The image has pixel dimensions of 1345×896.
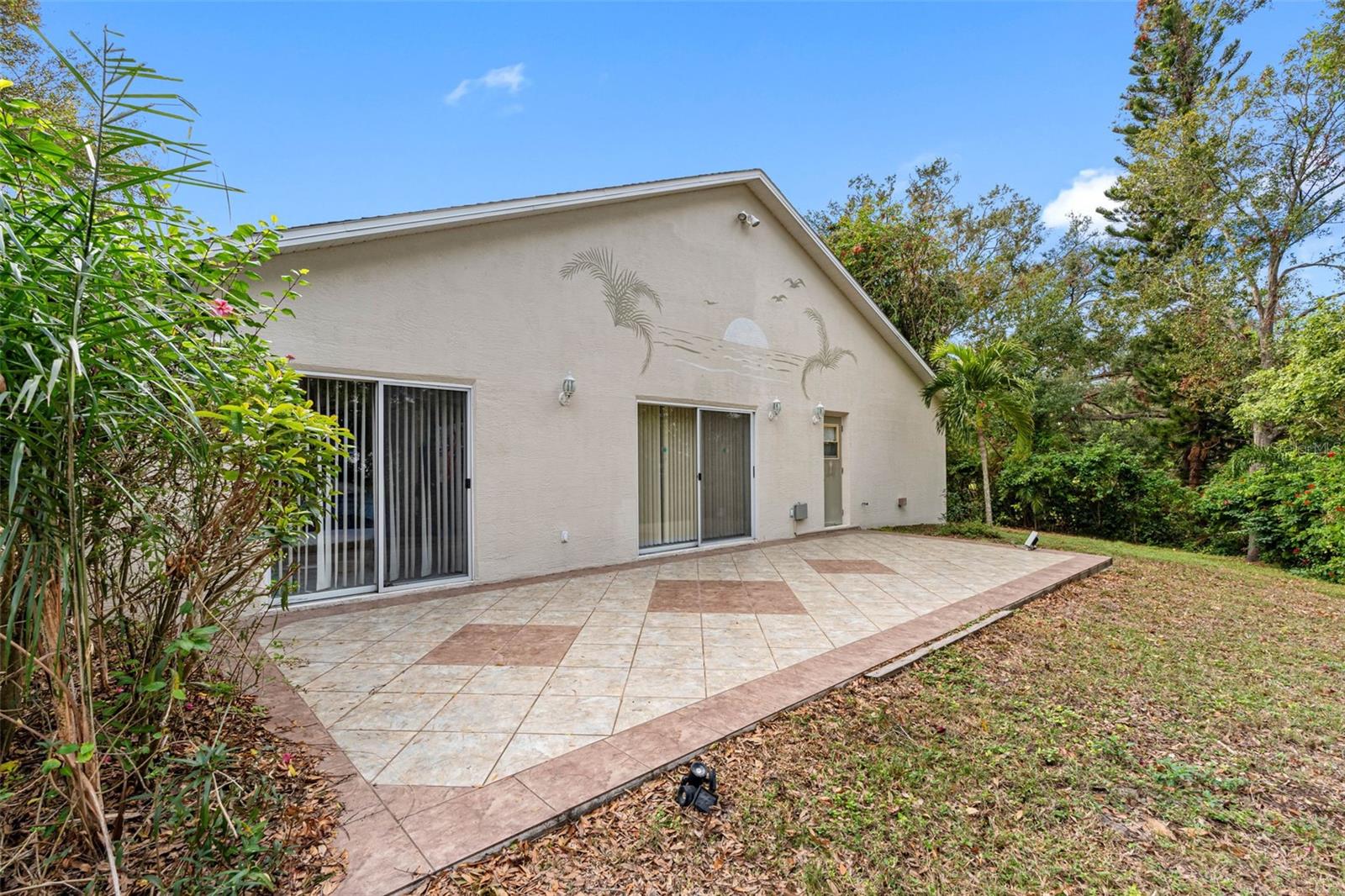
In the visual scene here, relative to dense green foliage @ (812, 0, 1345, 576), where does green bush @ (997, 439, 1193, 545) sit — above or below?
below

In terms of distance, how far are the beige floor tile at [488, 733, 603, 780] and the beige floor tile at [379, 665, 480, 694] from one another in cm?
81

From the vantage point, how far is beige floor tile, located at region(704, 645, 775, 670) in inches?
142

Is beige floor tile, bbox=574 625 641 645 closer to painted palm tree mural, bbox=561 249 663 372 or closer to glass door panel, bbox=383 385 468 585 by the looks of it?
glass door panel, bbox=383 385 468 585

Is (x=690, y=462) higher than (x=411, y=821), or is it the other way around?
(x=690, y=462)

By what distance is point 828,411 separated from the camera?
9.64 metres

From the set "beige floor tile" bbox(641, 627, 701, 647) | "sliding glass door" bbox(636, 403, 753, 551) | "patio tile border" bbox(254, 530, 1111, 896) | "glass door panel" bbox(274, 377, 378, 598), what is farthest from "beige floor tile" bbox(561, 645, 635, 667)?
"sliding glass door" bbox(636, 403, 753, 551)

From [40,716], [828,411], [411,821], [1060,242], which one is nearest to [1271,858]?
[411,821]

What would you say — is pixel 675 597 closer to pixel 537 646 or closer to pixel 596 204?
pixel 537 646

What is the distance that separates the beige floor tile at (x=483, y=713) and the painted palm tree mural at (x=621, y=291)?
15.3ft

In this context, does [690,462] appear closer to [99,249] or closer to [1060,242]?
[99,249]

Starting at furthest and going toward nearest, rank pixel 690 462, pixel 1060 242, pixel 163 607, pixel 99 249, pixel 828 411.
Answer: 1. pixel 1060 242
2. pixel 828 411
3. pixel 690 462
4. pixel 163 607
5. pixel 99 249

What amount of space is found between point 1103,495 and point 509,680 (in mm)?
13508

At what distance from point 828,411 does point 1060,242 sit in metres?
15.7

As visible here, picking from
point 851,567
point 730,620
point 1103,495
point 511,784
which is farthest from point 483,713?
point 1103,495
